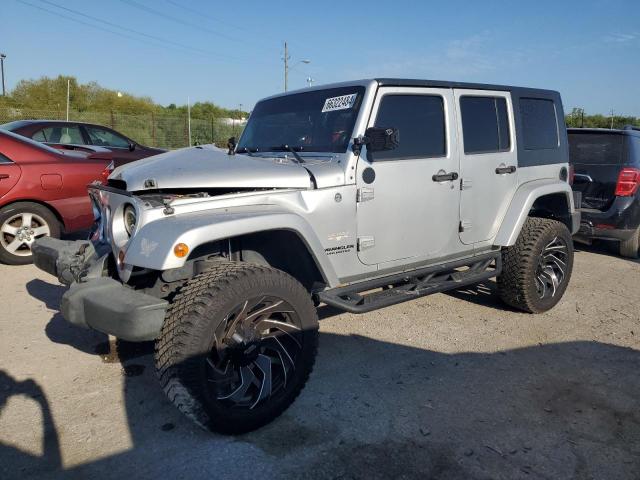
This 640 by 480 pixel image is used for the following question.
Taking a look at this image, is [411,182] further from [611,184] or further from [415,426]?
[611,184]

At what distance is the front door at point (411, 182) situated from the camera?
3629 mm

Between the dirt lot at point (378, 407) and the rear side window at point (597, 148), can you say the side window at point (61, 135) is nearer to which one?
the dirt lot at point (378, 407)

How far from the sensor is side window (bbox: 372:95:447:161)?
3.78m

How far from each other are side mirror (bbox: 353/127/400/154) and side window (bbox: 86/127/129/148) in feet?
23.1

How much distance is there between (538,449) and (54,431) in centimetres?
267

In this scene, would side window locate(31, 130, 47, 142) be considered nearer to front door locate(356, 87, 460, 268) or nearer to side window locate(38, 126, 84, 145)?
side window locate(38, 126, 84, 145)

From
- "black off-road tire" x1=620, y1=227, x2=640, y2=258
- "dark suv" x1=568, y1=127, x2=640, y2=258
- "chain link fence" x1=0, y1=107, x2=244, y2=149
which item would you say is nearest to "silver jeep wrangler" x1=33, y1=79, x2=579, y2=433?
"dark suv" x1=568, y1=127, x2=640, y2=258

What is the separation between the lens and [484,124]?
4445 mm

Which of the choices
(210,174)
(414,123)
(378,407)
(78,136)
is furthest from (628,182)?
(78,136)

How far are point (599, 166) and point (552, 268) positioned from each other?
2.68 meters

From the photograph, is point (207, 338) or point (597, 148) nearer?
point (207, 338)

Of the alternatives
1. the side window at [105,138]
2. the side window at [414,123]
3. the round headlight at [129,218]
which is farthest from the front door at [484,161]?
the side window at [105,138]

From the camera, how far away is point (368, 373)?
370cm

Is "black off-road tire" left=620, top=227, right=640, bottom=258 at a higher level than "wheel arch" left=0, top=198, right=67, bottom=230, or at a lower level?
lower
